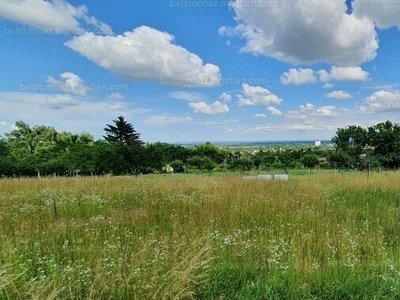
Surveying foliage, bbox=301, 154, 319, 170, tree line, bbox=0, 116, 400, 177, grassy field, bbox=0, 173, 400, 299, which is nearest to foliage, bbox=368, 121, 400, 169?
tree line, bbox=0, 116, 400, 177

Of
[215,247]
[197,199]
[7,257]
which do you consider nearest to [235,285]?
[215,247]

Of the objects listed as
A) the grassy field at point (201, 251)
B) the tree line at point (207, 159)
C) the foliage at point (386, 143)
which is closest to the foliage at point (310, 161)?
the tree line at point (207, 159)

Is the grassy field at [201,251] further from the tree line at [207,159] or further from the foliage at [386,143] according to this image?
the foliage at [386,143]

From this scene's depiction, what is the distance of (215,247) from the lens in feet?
12.0

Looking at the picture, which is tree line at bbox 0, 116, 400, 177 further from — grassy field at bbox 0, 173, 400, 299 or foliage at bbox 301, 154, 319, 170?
grassy field at bbox 0, 173, 400, 299

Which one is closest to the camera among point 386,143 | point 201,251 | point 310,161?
point 201,251

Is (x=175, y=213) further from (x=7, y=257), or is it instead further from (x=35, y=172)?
(x=35, y=172)

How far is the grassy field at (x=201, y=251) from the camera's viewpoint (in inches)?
103

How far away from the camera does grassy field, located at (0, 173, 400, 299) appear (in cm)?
262

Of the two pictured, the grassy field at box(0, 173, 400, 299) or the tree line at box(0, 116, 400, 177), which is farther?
the tree line at box(0, 116, 400, 177)

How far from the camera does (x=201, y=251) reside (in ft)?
9.31

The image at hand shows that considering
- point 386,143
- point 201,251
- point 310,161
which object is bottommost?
point 310,161

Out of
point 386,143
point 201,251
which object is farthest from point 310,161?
point 201,251

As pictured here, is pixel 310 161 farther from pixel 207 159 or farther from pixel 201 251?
pixel 201 251
